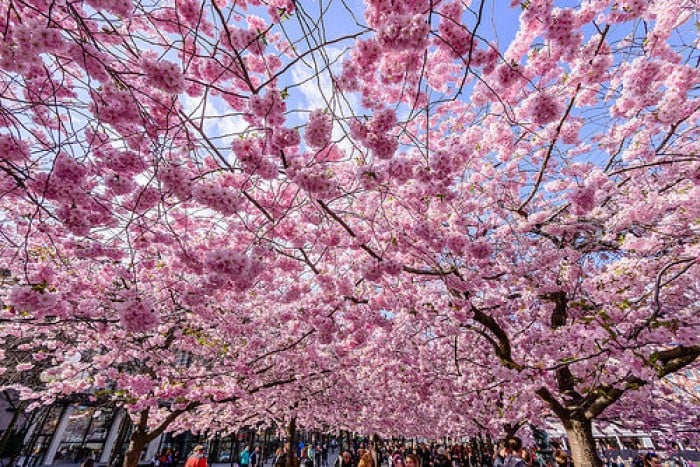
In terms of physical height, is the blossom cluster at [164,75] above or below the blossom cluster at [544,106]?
below

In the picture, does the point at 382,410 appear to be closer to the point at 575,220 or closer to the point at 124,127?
the point at 575,220

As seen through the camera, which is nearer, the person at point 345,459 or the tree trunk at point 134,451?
the tree trunk at point 134,451

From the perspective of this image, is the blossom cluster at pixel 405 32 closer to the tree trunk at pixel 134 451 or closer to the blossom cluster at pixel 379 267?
the blossom cluster at pixel 379 267

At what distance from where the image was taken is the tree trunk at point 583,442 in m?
6.31

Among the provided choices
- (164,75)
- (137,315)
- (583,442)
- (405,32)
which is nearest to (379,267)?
(405,32)

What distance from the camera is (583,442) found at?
6379 millimetres

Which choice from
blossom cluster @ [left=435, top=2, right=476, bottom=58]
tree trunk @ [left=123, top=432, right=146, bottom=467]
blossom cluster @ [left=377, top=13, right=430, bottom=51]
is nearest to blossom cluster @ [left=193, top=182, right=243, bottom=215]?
blossom cluster @ [left=377, top=13, right=430, bottom=51]

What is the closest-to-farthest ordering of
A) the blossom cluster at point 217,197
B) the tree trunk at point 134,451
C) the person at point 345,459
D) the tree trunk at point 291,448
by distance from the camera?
the blossom cluster at point 217,197
the tree trunk at point 134,451
the person at point 345,459
the tree trunk at point 291,448

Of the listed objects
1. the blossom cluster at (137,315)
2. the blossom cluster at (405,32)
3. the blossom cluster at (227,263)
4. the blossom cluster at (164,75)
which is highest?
the blossom cluster at (405,32)

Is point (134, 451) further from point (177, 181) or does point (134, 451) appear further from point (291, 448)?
point (177, 181)

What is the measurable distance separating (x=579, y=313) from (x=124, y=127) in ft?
28.2

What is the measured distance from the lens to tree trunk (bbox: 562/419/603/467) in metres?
6.31

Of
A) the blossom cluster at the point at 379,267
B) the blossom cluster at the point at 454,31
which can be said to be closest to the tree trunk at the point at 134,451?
the blossom cluster at the point at 379,267

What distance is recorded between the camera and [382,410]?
1820cm
